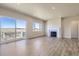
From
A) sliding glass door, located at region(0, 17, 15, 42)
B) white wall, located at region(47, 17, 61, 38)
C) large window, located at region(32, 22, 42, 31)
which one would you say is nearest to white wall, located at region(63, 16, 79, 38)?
white wall, located at region(47, 17, 61, 38)

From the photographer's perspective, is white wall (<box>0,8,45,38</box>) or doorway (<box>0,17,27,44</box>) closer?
doorway (<box>0,17,27,44</box>)

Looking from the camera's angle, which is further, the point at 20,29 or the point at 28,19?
the point at 28,19

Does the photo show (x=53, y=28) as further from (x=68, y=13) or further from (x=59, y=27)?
(x=68, y=13)

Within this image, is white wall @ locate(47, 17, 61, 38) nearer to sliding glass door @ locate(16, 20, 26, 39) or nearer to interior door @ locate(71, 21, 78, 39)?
interior door @ locate(71, 21, 78, 39)

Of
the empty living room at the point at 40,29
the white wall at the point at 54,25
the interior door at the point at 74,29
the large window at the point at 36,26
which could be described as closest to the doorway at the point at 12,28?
the empty living room at the point at 40,29

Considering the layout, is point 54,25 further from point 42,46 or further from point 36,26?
point 42,46

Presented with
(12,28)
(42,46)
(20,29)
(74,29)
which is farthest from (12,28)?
(74,29)

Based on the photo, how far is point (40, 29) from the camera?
496 cm

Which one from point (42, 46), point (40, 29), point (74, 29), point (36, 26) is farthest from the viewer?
point (74, 29)

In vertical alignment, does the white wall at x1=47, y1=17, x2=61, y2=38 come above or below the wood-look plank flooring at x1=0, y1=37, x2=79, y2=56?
above

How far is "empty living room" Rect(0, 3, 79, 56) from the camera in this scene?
15.0ft

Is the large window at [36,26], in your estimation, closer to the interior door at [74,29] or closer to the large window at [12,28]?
the large window at [12,28]

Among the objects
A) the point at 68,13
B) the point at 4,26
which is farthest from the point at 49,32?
the point at 4,26

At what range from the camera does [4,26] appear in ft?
14.9
